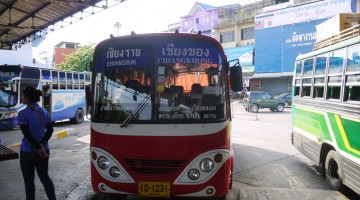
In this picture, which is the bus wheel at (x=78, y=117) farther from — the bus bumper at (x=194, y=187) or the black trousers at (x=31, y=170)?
the bus bumper at (x=194, y=187)

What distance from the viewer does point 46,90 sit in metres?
15.2

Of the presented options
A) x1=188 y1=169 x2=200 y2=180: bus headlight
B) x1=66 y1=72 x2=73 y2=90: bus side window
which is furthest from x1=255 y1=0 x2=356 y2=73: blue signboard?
x1=188 y1=169 x2=200 y2=180: bus headlight

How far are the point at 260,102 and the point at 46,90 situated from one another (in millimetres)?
15615

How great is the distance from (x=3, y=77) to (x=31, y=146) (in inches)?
421

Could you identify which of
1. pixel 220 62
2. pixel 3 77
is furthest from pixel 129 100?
pixel 3 77

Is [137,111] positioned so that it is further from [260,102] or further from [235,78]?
[260,102]

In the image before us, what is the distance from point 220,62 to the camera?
447 centimetres

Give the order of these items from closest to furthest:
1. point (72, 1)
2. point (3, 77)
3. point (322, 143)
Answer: point (322, 143) → point (72, 1) → point (3, 77)

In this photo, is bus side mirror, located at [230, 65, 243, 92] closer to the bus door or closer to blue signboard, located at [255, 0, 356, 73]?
the bus door

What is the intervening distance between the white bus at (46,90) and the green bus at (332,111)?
36.0 ft

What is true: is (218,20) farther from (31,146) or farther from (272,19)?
(31,146)

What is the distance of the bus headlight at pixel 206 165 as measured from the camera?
418 cm

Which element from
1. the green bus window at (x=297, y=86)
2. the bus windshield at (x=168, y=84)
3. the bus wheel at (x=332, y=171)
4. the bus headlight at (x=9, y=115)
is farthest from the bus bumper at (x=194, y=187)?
the bus headlight at (x=9, y=115)

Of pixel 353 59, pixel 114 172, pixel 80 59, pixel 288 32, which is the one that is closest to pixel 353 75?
pixel 353 59
